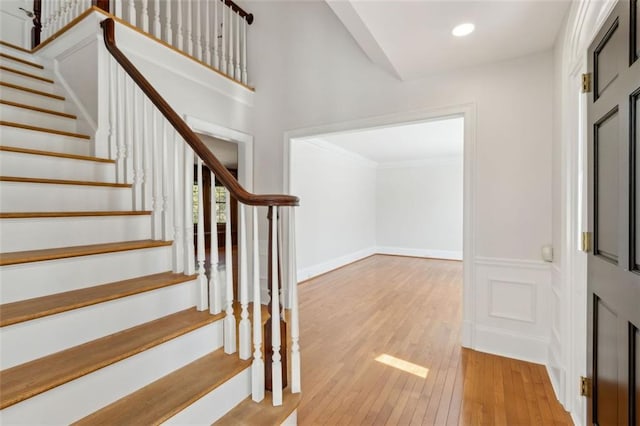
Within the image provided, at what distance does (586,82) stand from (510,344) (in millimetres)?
2035

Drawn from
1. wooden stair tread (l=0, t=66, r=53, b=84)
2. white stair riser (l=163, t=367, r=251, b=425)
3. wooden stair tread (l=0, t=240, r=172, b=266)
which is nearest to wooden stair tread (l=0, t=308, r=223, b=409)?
white stair riser (l=163, t=367, r=251, b=425)

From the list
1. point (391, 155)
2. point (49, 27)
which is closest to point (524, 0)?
point (49, 27)

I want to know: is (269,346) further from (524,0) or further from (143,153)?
(524,0)

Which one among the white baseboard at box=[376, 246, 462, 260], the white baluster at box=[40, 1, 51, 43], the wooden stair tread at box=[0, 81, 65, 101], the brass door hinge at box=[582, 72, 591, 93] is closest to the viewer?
the brass door hinge at box=[582, 72, 591, 93]

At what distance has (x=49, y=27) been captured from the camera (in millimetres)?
2867

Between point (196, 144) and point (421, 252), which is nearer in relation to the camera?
point (196, 144)

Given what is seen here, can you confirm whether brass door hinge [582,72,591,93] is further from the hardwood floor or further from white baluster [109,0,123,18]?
white baluster [109,0,123,18]

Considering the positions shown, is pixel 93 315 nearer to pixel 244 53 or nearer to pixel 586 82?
pixel 586 82

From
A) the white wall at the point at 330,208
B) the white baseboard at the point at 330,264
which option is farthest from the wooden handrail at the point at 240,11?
the white baseboard at the point at 330,264

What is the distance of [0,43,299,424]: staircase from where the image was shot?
1.19 metres

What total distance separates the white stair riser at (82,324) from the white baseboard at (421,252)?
6660 millimetres

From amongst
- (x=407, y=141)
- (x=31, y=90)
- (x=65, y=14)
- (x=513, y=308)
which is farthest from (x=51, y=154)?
(x=407, y=141)

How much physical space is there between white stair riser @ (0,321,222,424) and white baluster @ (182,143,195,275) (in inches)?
17.3

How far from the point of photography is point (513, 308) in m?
2.54
